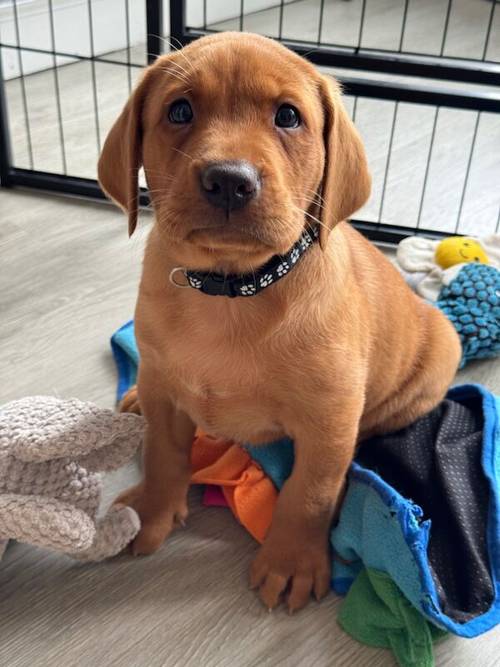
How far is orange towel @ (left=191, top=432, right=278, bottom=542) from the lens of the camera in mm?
1810

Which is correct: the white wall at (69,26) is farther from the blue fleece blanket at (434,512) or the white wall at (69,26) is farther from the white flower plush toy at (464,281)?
the blue fleece blanket at (434,512)

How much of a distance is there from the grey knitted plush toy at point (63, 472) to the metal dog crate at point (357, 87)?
4.47 ft

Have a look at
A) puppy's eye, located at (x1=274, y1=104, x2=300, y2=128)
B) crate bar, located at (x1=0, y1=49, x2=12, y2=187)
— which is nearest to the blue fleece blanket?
puppy's eye, located at (x1=274, y1=104, x2=300, y2=128)

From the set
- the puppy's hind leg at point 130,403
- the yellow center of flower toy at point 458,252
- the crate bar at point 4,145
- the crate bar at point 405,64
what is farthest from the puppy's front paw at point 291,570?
the crate bar at point 4,145

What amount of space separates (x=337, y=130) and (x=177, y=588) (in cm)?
98

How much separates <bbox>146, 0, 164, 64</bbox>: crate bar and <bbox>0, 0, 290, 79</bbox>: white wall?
1.37 m

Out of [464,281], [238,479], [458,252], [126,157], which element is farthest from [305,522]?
[458,252]

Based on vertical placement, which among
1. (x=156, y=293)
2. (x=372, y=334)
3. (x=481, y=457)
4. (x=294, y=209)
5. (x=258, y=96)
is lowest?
(x=481, y=457)


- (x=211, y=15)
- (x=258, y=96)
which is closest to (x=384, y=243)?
(x=258, y=96)

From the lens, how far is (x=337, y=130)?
56.6 inches

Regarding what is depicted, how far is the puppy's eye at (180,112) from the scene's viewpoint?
134 centimetres

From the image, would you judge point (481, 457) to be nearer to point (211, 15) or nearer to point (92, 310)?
point (92, 310)

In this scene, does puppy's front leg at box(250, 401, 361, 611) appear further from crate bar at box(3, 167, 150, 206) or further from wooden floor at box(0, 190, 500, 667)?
crate bar at box(3, 167, 150, 206)

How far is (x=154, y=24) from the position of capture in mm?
2854
